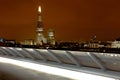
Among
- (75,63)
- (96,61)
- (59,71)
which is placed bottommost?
(59,71)

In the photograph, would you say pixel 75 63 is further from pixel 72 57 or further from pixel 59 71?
pixel 59 71

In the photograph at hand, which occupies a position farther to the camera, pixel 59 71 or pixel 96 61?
pixel 59 71

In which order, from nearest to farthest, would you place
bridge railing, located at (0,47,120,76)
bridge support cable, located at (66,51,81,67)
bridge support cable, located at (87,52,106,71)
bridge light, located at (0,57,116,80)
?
bridge railing, located at (0,47,120,76) → bridge support cable, located at (87,52,106,71) → bridge light, located at (0,57,116,80) → bridge support cable, located at (66,51,81,67)

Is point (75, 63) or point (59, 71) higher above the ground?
point (75, 63)

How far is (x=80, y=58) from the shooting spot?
537 inches

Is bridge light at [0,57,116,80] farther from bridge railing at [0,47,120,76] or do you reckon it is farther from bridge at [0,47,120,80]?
bridge railing at [0,47,120,76]

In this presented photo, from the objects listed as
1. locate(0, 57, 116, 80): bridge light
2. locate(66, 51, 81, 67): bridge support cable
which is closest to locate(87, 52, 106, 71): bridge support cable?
locate(0, 57, 116, 80): bridge light

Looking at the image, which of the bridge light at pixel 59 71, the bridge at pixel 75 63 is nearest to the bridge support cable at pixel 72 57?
the bridge at pixel 75 63

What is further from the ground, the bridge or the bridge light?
the bridge

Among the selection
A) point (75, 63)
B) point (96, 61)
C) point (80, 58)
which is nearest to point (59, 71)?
point (75, 63)

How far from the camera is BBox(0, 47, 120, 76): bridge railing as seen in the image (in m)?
11.6

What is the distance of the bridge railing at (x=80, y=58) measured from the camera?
11.6 m

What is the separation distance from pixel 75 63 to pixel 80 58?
54 centimetres

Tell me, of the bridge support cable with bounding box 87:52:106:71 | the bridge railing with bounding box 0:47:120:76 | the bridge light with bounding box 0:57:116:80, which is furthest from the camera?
the bridge light with bounding box 0:57:116:80
